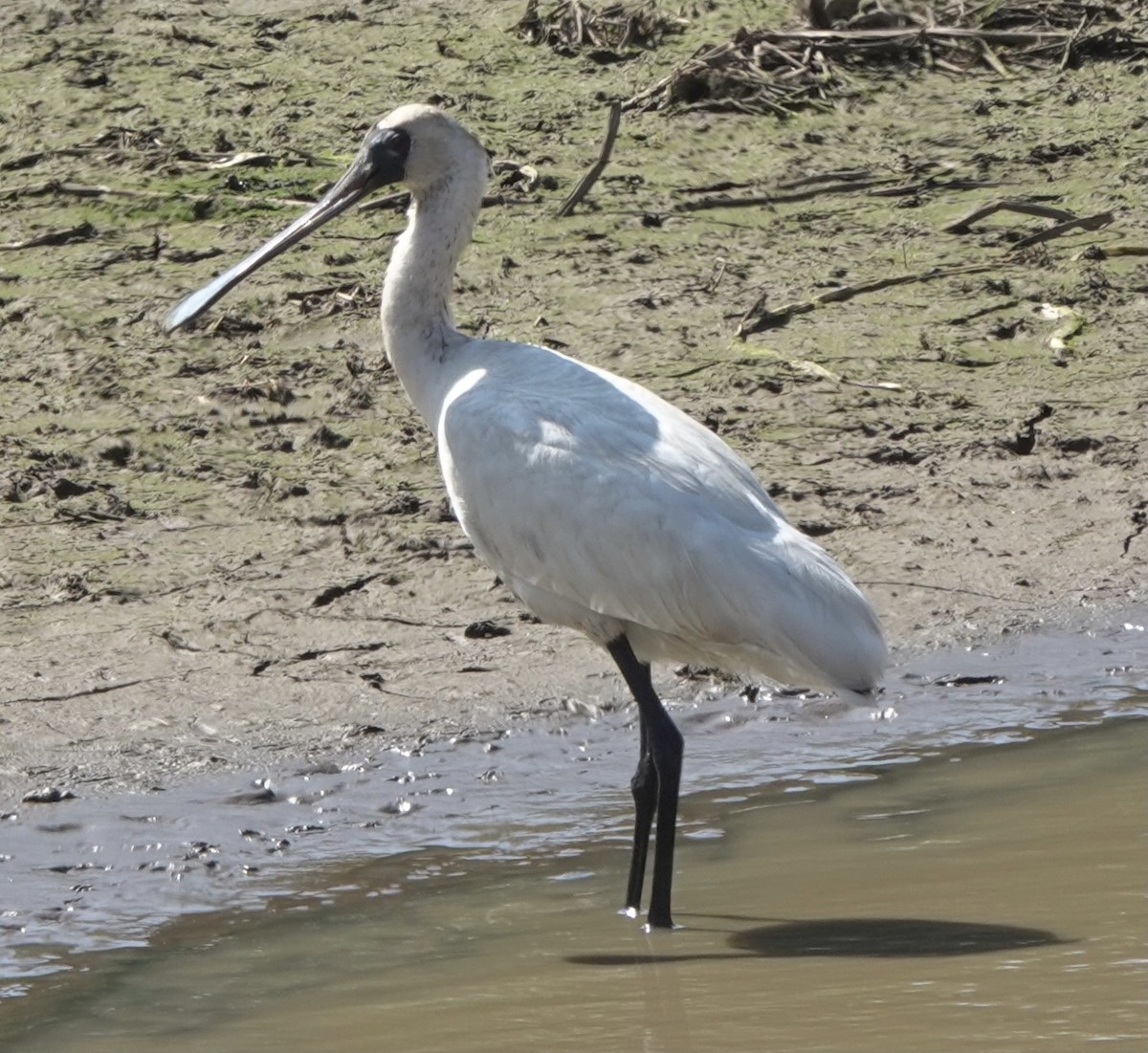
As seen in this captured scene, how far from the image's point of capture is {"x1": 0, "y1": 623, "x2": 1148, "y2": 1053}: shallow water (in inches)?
180

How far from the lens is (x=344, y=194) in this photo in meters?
6.12

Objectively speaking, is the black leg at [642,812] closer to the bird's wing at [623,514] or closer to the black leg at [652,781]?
the black leg at [652,781]

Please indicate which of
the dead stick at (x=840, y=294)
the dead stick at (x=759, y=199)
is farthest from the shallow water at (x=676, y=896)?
the dead stick at (x=759, y=199)

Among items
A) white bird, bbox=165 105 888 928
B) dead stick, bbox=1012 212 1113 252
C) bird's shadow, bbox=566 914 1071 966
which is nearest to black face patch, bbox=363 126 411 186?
white bird, bbox=165 105 888 928

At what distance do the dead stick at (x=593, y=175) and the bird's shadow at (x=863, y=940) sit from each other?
5.25 metres

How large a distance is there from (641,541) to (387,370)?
12.2 feet

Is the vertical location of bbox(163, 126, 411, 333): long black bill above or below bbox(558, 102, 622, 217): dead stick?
above

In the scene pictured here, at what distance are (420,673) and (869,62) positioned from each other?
19.3 feet

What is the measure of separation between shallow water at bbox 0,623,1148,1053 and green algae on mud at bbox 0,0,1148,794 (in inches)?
17.7

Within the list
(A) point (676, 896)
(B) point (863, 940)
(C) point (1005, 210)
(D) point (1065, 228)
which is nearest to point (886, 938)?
(B) point (863, 940)

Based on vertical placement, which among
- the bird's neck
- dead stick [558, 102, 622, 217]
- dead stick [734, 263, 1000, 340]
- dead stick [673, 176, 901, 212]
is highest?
the bird's neck

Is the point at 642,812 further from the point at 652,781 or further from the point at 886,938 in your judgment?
the point at 886,938

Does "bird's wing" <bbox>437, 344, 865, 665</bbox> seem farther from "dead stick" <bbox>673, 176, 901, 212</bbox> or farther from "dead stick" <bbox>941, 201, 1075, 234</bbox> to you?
"dead stick" <bbox>673, 176, 901, 212</bbox>

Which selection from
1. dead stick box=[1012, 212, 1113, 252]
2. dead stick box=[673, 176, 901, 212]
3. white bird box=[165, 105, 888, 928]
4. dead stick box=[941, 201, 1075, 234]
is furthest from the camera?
dead stick box=[673, 176, 901, 212]
